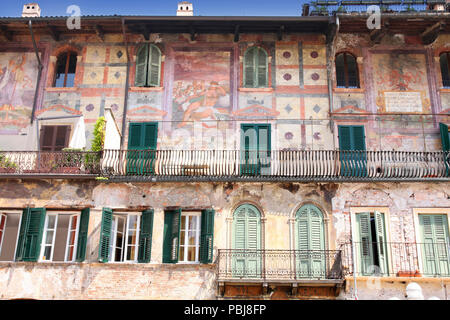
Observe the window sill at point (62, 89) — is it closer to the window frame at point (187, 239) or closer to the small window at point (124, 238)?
the small window at point (124, 238)

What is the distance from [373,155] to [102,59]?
948 cm

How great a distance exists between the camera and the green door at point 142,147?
1684 cm

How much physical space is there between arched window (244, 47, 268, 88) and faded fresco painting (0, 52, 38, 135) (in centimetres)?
717

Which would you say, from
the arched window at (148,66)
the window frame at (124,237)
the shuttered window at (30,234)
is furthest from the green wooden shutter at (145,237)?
the arched window at (148,66)

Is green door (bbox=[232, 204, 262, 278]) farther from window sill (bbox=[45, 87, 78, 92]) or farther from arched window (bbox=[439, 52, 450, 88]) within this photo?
arched window (bbox=[439, 52, 450, 88])

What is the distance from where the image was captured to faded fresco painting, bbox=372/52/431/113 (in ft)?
58.0

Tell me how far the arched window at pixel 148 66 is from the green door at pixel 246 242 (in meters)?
5.31

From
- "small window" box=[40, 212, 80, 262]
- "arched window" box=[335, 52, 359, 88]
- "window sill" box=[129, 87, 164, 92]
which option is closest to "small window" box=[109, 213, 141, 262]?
"small window" box=[40, 212, 80, 262]

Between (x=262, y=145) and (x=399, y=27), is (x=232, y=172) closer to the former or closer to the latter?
(x=262, y=145)

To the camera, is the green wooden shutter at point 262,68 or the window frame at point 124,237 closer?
the window frame at point 124,237

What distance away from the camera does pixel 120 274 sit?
1532cm

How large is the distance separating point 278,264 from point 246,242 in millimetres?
1112

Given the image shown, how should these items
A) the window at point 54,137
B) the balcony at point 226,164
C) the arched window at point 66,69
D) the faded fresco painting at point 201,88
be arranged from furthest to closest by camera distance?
the arched window at point 66,69, the faded fresco painting at point 201,88, the window at point 54,137, the balcony at point 226,164
